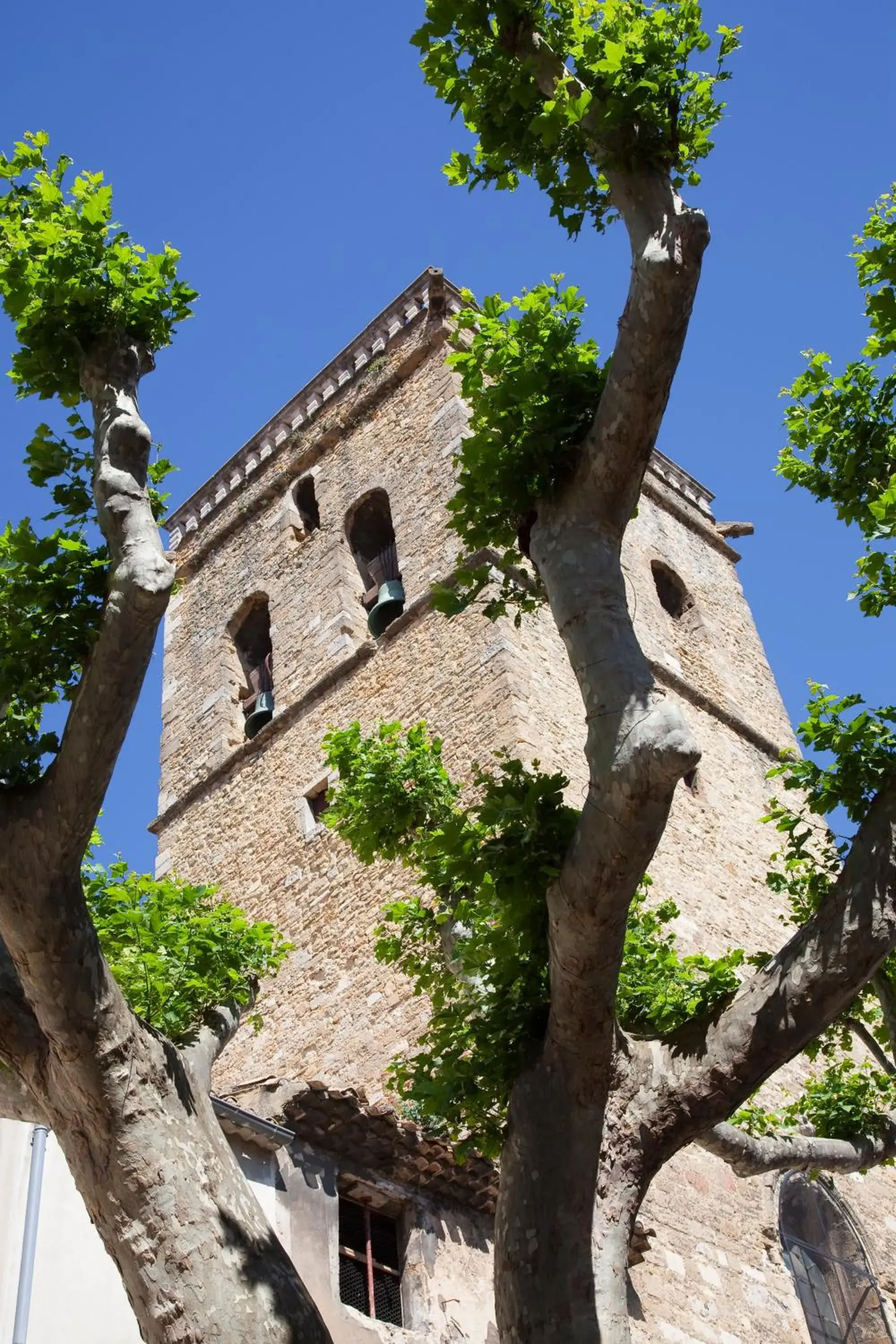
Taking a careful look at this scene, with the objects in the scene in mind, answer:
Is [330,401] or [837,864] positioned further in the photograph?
[330,401]

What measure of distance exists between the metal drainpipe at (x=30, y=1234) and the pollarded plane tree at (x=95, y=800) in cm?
68

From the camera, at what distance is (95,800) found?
4727 millimetres

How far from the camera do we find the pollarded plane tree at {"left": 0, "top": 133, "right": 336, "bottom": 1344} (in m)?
4.37

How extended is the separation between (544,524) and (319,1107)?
158 inches

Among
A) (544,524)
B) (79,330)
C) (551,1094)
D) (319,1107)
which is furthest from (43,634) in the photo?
(319,1107)

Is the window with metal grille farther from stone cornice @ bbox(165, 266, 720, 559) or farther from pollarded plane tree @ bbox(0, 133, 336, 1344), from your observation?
stone cornice @ bbox(165, 266, 720, 559)

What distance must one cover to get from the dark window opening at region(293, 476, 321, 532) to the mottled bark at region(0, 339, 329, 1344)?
42.2 feet

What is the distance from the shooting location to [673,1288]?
9289 millimetres

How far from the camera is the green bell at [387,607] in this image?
49.4ft

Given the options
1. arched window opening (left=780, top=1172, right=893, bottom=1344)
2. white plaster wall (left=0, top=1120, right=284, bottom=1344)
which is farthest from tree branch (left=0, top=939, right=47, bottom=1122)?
arched window opening (left=780, top=1172, right=893, bottom=1344)

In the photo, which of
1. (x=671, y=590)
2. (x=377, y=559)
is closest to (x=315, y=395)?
(x=377, y=559)

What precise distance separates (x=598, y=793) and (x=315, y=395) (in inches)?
583

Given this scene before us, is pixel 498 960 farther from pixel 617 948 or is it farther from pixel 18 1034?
pixel 18 1034

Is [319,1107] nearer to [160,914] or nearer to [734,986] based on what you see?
[160,914]
